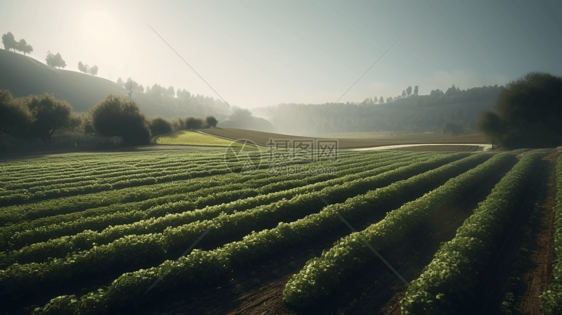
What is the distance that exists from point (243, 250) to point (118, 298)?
3.90 meters

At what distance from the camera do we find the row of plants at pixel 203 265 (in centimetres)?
613

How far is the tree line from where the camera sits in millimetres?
47031

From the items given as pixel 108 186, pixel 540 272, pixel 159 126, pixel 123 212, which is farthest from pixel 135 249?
pixel 159 126

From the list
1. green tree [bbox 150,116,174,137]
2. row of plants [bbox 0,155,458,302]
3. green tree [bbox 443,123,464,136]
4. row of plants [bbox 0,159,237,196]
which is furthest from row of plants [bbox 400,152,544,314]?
green tree [bbox 443,123,464,136]

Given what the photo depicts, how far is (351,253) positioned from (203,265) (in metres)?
5.18

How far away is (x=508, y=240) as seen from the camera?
33.1 feet

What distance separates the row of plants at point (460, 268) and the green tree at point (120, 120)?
7517 centimetres

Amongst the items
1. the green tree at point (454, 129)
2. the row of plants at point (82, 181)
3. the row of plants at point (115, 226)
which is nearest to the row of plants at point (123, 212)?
the row of plants at point (115, 226)

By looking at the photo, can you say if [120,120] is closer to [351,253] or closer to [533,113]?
[351,253]

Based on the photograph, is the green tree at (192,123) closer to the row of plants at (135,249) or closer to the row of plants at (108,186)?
the row of plants at (108,186)

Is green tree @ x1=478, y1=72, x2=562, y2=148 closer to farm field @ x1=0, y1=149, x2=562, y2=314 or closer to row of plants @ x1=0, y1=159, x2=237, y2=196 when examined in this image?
farm field @ x1=0, y1=149, x2=562, y2=314

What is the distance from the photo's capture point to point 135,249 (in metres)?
8.76

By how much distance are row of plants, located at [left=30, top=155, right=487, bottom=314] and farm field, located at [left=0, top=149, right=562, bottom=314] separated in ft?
0.14

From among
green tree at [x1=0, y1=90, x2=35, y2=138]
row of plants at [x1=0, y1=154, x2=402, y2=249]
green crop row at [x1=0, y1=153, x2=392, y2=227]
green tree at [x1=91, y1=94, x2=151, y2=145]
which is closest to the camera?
row of plants at [x1=0, y1=154, x2=402, y2=249]
